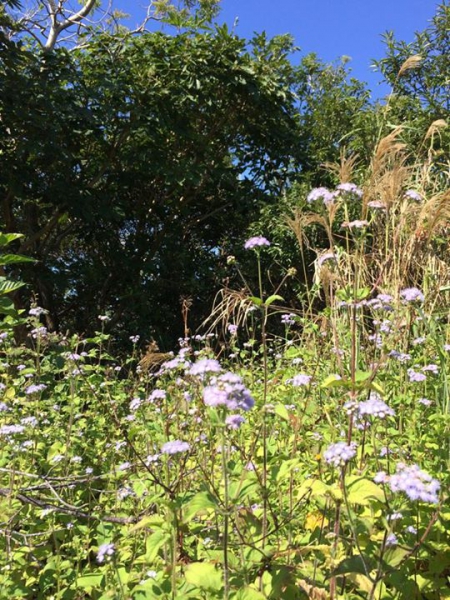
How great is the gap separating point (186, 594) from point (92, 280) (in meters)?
5.98

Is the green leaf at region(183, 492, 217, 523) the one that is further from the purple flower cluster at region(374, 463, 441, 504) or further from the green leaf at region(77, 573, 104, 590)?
the green leaf at region(77, 573, 104, 590)

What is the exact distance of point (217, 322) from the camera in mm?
5055

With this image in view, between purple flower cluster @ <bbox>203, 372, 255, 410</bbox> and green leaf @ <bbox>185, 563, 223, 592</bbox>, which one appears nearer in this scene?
purple flower cluster @ <bbox>203, 372, 255, 410</bbox>

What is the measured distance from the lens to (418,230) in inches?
132

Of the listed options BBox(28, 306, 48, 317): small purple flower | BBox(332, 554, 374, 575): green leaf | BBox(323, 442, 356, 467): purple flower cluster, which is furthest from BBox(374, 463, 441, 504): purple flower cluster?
BBox(28, 306, 48, 317): small purple flower

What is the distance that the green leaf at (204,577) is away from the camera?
4.04 feet

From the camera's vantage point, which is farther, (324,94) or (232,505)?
(324,94)

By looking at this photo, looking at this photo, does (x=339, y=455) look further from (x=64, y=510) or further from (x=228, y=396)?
(x=64, y=510)

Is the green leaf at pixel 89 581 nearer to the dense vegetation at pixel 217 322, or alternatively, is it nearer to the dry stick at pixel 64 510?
the dense vegetation at pixel 217 322

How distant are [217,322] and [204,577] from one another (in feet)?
12.6

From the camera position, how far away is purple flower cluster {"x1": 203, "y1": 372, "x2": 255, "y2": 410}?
1111mm

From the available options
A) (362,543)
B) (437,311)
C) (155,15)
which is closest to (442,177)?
(437,311)

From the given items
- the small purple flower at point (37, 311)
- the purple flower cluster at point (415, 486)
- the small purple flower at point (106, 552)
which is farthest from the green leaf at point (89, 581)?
the small purple flower at point (37, 311)

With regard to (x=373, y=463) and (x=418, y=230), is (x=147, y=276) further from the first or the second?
(x=373, y=463)
